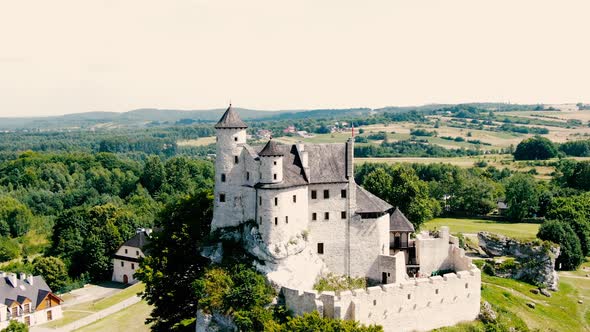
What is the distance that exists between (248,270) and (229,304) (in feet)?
9.78

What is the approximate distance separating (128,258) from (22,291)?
15.2 metres

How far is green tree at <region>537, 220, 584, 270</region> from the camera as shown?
73938 millimetres

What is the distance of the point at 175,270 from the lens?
5066 centimetres

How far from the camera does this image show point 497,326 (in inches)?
1906

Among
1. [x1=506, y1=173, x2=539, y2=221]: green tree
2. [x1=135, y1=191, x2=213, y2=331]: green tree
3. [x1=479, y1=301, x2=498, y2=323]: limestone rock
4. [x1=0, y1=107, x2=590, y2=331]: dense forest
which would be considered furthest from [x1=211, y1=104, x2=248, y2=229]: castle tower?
[x1=506, y1=173, x2=539, y2=221]: green tree

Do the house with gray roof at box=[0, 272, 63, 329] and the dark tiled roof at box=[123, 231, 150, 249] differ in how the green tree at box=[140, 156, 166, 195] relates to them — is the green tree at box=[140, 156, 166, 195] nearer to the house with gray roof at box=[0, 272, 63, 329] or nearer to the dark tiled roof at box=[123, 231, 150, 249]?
the dark tiled roof at box=[123, 231, 150, 249]

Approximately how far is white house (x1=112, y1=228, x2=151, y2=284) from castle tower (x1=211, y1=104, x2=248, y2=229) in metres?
34.2

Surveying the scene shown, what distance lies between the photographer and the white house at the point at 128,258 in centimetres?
7988

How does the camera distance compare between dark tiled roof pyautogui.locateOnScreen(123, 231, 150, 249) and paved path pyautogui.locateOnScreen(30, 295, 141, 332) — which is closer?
paved path pyautogui.locateOnScreen(30, 295, 141, 332)

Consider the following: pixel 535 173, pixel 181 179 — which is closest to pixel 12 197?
pixel 181 179

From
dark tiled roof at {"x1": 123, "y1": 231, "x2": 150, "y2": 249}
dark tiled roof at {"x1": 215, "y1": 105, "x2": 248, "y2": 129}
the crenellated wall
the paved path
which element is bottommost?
the paved path

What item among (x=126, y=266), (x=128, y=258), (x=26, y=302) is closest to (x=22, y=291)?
(x=26, y=302)

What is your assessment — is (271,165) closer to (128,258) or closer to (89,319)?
(89,319)

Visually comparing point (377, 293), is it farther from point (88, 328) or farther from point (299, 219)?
point (88, 328)
